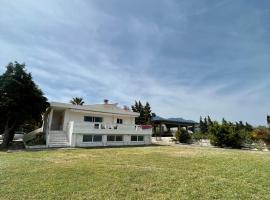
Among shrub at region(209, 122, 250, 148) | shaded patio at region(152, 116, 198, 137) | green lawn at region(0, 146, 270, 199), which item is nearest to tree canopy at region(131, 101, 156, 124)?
shaded patio at region(152, 116, 198, 137)

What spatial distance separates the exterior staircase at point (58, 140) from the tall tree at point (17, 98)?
3.13 metres

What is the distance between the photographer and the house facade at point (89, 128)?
24.9 m

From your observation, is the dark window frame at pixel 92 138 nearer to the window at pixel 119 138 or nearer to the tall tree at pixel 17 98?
the window at pixel 119 138

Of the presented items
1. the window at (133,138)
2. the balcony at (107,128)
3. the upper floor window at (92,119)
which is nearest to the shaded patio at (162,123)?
the balcony at (107,128)

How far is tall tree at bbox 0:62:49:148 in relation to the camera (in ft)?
73.7

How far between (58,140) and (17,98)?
6413 mm

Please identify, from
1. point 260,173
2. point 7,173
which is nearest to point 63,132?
point 7,173

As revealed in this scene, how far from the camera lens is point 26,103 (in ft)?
77.1

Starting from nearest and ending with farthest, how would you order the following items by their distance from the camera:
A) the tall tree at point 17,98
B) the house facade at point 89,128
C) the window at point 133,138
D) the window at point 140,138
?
the tall tree at point 17,98 < the house facade at point 89,128 < the window at point 133,138 < the window at point 140,138

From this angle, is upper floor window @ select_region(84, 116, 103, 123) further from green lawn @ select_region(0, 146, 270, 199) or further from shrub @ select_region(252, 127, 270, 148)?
shrub @ select_region(252, 127, 270, 148)

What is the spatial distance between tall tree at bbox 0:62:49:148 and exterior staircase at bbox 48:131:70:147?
10.3 feet

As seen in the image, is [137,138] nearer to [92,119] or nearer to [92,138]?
[92,119]

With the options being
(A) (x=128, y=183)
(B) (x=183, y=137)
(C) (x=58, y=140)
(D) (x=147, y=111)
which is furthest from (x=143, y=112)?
(A) (x=128, y=183)

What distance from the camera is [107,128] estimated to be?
90.2 ft
